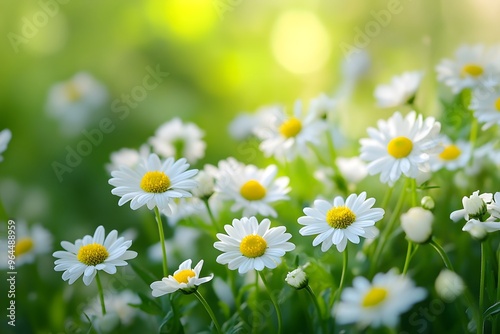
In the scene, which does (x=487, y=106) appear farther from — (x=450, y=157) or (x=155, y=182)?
(x=155, y=182)

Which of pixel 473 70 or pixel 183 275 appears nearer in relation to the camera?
pixel 183 275

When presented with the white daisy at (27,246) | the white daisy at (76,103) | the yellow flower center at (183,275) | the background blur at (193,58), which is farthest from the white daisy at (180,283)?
the white daisy at (76,103)

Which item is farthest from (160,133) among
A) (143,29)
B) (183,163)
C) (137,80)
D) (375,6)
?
(375,6)

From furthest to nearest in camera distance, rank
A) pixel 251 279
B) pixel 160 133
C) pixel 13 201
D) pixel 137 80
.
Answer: pixel 137 80
pixel 13 201
pixel 160 133
pixel 251 279

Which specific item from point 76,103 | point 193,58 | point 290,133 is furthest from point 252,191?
point 193,58

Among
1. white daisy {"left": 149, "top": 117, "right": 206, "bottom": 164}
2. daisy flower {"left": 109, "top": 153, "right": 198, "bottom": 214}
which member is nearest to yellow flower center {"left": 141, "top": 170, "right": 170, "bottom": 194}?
daisy flower {"left": 109, "top": 153, "right": 198, "bottom": 214}

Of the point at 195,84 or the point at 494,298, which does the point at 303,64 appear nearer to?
the point at 195,84
